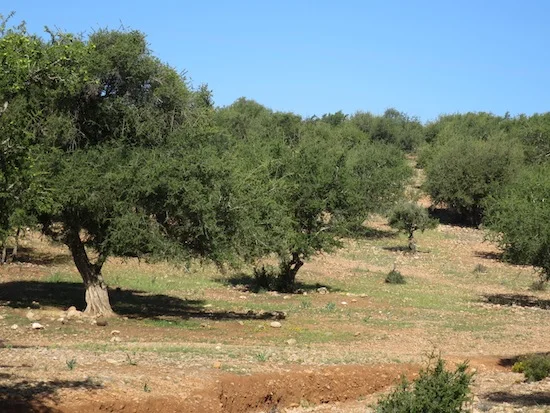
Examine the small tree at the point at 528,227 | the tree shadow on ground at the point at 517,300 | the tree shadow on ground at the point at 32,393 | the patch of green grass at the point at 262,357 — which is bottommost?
the tree shadow on ground at the point at 32,393

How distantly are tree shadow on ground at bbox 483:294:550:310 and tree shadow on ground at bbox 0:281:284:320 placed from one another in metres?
12.1

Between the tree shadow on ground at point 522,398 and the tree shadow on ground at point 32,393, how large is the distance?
26.2 feet

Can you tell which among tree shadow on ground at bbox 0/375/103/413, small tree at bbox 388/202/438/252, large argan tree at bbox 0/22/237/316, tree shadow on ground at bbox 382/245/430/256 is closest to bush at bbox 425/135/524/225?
small tree at bbox 388/202/438/252

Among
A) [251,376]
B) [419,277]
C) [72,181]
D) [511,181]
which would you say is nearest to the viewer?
[251,376]

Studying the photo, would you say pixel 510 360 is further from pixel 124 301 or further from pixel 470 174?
pixel 470 174

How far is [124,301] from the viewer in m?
28.5

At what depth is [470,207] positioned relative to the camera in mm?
65875

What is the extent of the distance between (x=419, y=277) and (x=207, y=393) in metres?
29.0

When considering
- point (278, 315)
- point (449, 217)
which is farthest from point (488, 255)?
point (278, 315)

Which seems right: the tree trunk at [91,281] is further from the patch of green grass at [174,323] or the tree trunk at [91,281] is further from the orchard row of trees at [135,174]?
the patch of green grass at [174,323]

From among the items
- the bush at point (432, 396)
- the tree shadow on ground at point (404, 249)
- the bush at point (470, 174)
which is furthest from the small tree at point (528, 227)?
the bush at point (470, 174)

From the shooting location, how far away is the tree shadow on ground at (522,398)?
15570 mm

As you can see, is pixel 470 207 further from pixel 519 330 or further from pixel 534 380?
pixel 534 380

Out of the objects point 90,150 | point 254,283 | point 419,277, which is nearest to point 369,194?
point 419,277
